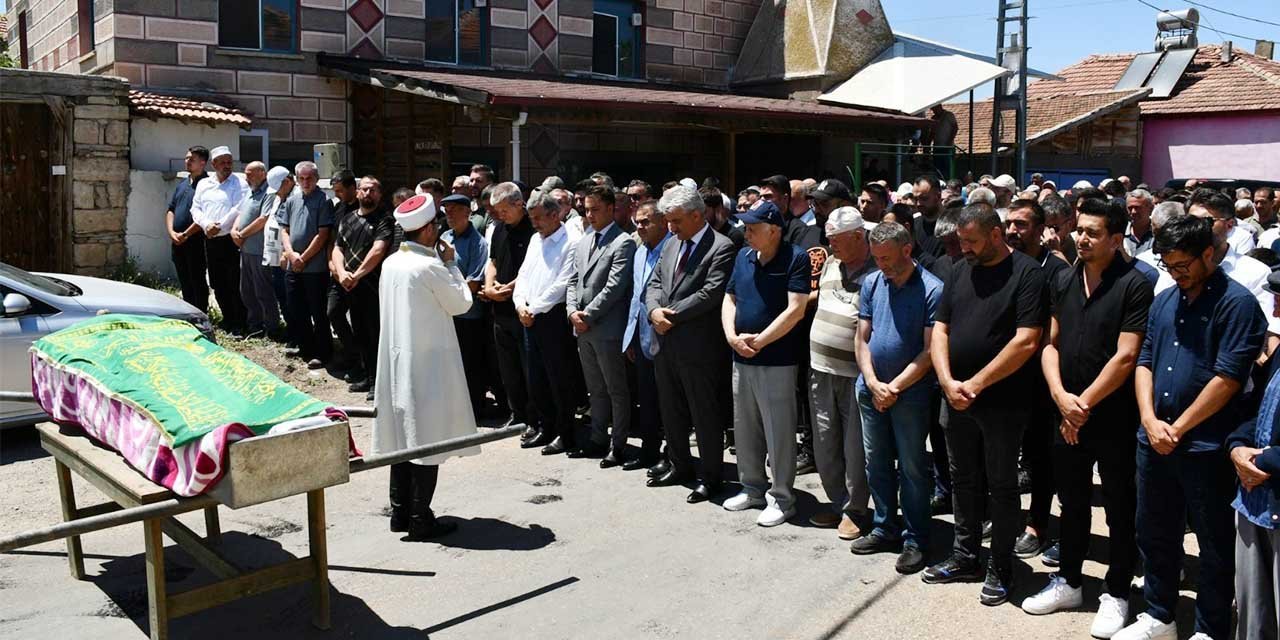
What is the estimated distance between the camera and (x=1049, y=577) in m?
5.38

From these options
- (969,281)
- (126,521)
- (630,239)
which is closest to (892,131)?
(630,239)

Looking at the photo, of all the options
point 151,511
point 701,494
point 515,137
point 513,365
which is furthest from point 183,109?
point 151,511

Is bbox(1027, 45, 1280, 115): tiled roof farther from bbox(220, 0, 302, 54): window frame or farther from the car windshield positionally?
the car windshield

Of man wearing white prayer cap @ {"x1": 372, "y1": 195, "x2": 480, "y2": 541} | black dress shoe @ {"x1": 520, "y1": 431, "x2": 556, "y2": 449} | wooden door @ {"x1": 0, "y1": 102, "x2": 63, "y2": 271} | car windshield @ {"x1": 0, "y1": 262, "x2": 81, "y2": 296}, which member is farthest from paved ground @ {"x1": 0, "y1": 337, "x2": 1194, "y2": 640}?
wooden door @ {"x1": 0, "y1": 102, "x2": 63, "y2": 271}

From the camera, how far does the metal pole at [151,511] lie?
3.67 metres

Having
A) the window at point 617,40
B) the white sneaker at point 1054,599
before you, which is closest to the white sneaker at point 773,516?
the white sneaker at point 1054,599

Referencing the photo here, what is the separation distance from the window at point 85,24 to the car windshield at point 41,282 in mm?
10313

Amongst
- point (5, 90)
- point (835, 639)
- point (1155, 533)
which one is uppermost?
point (5, 90)

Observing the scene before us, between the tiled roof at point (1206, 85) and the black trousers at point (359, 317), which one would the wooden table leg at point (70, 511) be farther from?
the tiled roof at point (1206, 85)

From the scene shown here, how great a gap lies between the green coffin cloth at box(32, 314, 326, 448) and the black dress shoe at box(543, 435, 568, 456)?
3091 millimetres

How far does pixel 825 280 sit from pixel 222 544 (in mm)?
3624

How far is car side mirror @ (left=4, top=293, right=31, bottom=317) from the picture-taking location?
7484mm

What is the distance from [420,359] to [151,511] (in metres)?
1.88

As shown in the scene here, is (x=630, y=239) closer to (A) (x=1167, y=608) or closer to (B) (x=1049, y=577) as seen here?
(B) (x=1049, y=577)
